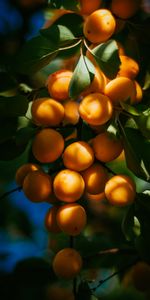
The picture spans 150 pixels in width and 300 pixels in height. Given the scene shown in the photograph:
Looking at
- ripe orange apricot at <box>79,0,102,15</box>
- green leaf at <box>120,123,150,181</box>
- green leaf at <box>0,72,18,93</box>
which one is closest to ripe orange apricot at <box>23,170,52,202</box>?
green leaf at <box>120,123,150,181</box>

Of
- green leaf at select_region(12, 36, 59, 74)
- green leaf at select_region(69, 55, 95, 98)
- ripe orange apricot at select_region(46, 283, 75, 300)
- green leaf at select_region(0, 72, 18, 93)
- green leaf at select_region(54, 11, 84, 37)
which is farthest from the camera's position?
ripe orange apricot at select_region(46, 283, 75, 300)

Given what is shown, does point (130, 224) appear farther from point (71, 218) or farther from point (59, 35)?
point (59, 35)

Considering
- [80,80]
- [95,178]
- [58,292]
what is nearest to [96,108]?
[80,80]

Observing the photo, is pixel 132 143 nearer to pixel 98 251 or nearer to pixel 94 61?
pixel 94 61

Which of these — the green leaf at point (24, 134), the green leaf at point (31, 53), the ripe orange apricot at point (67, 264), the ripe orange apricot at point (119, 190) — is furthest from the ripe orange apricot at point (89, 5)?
the ripe orange apricot at point (67, 264)

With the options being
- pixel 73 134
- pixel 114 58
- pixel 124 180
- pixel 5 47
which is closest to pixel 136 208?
pixel 124 180

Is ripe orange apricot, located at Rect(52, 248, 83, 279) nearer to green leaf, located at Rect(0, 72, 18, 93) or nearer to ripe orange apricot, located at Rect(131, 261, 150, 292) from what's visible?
ripe orange apricot, located at Rect(131, 261, 150, 292)
